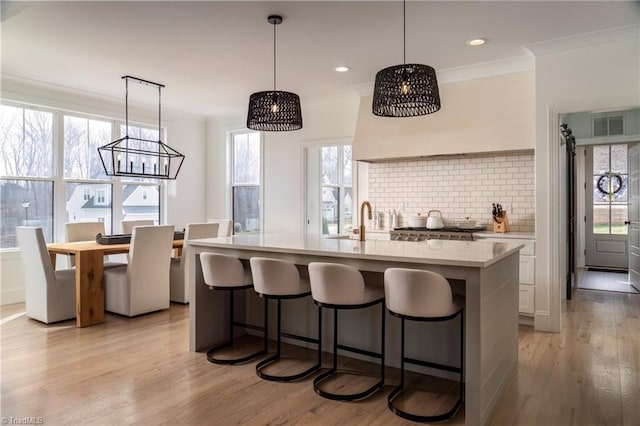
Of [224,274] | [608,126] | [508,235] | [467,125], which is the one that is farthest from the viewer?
[608,126]

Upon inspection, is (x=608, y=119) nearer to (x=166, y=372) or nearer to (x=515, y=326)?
(x=515, y=326)

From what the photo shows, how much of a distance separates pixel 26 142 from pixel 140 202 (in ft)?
5.81

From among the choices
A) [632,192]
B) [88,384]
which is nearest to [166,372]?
[88,384]

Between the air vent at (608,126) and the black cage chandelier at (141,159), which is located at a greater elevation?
the air vent at (608,126)

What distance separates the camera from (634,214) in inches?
239

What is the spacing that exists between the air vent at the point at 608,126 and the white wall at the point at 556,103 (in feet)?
11.1

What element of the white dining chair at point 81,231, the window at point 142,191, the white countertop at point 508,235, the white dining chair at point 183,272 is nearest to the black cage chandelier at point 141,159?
the window at point 142,191

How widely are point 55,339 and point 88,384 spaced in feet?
4.14

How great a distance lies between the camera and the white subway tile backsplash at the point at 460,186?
4887 mm

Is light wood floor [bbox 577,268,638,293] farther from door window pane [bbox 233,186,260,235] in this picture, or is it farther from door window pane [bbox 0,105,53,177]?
door window pane [bbox 0,105,53,177]

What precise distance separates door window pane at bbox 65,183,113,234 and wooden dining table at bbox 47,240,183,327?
4.94 feet

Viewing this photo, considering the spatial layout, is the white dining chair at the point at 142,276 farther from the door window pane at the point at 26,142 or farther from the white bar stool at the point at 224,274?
the door window pane at the point at 26,142

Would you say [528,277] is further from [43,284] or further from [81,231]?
[81,231]

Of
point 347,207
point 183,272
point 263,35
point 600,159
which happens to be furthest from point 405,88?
point 600,159
